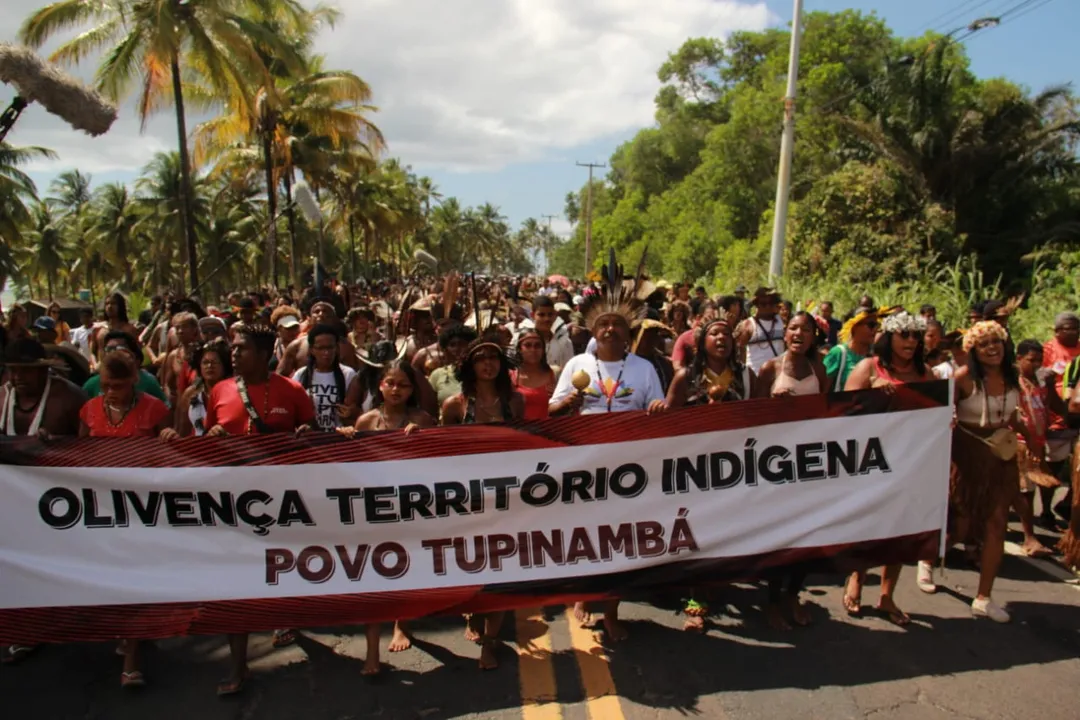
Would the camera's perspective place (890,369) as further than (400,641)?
Yes

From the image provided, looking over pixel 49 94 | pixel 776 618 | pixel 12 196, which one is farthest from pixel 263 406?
pixel 12 196

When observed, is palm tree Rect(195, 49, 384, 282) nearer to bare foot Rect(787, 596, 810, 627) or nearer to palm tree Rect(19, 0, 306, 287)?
palm tree Rect(19, 0, 306, 287)

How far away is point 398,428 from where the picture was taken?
160 inches

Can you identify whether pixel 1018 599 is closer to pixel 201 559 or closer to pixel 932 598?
pixel 932 598

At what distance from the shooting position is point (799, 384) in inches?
202

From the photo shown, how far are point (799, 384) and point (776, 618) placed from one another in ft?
5.13

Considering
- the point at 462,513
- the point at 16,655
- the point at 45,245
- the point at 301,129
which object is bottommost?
the point at 16,655

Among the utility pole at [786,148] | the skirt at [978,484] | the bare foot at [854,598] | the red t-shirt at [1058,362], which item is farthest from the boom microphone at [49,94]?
the utility pole at [786,148]

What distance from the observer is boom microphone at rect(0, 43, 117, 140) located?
4.96 m

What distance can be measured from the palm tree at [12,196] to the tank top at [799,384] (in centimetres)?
4481

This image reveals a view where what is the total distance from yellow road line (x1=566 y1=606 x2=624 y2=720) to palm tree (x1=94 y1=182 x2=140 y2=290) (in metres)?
59.7

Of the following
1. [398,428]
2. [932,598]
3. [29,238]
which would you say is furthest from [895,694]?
[29,238]

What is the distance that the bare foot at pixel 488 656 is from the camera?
3.91 metres

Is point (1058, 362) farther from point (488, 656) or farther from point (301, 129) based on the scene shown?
point (301, 129)
